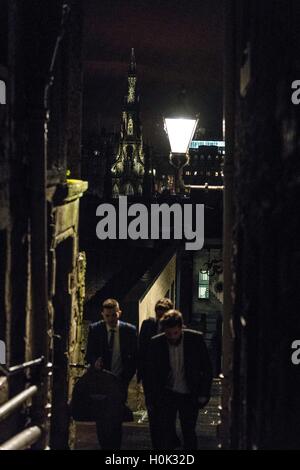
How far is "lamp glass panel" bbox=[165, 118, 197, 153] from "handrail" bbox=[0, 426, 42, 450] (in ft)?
17.7

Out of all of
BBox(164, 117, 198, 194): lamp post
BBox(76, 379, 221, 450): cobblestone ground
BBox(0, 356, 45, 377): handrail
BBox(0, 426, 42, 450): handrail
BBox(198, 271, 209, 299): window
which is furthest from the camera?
BBox(198, 271, 209, 299): window

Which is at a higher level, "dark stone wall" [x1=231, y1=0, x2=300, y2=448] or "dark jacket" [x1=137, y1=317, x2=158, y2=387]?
"dark stone wall" [x1=231, y1=0, x2=300, y2=448]

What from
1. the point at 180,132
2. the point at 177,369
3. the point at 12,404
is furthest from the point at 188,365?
the point at 180,132

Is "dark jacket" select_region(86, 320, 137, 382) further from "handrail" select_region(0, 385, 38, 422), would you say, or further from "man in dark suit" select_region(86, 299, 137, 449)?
"handrail" select_region(0, 385, 38, 422)

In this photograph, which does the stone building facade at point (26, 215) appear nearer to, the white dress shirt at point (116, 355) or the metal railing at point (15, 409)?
the metal railing at point (15, 409)

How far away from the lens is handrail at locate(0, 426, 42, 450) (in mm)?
6243

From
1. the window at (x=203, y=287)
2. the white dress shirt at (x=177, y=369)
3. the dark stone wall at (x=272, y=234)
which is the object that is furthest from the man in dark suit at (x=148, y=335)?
the window at (x=203, y=287)

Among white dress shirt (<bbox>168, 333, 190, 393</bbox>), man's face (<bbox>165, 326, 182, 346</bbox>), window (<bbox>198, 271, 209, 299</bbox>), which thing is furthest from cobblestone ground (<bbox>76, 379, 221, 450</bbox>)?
window (<bbox>198, 271, 209, 299</bbox>)

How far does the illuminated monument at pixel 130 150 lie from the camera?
419ft

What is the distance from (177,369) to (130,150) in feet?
416

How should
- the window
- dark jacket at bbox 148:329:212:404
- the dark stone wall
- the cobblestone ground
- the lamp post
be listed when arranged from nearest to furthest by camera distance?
the dark stone wall, dark jacket at bbox 148:329:212:404, the cobblestone ground, the lamp post, the window

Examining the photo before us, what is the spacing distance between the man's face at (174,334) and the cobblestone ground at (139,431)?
1631 mm

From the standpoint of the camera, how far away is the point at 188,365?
7.89m
